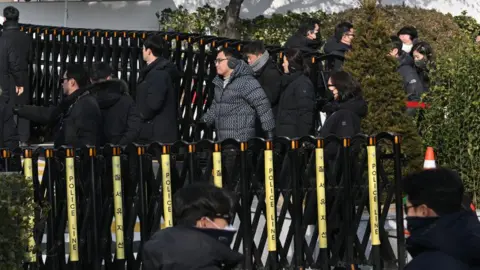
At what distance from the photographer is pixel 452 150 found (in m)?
12.6

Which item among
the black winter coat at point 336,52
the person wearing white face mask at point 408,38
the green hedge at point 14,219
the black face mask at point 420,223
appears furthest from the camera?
the person wearing white face mask at point 408,38

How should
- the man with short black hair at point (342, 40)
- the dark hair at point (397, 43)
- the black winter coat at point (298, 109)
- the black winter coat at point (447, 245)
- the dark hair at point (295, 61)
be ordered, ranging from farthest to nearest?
the man with short black hair at point (342, 40)
the dark hair at point (397, 43)
the dark hair at point (295, 61)
the black winter coat at point (298, 109)
the black winter coat at point (447, 245)

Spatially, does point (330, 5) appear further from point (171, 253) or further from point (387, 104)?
point (171, 253)

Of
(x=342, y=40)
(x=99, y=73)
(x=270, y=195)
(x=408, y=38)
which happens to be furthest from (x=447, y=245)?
(x=408, y=38)

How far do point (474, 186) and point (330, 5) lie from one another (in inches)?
654

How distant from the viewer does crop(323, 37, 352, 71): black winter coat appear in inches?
563

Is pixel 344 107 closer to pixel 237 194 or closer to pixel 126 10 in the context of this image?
pixel 237 194

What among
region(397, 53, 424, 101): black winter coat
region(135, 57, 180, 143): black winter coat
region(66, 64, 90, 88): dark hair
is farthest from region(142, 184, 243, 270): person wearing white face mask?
region(397, 53, 424, 101): black winter coat

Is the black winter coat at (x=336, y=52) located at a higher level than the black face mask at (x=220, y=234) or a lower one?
higher

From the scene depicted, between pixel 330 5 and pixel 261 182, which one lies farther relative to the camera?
pixel 330 5

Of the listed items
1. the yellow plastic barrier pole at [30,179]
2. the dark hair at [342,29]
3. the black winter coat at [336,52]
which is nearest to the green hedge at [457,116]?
the black winter coat at [336,52]

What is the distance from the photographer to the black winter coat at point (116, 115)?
37.4 feet

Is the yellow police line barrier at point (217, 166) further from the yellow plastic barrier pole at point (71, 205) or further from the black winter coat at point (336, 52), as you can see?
the black winter coat at point (336, 52)

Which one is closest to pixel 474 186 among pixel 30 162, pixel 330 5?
pixel 30 162
